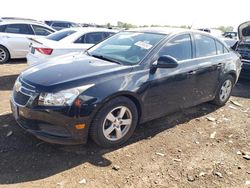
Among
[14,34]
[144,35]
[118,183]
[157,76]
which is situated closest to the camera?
[118,183]

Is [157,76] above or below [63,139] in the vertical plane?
above

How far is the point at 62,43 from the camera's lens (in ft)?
25.0

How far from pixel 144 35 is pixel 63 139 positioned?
7.48 ft

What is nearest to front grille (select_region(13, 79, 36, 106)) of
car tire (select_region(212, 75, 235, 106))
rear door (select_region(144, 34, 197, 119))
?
rear door (select_region(144, 34, 197, 119))

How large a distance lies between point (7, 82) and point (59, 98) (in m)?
4.35

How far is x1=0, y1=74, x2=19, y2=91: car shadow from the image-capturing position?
22.6 feet

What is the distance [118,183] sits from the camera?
3.40 meters

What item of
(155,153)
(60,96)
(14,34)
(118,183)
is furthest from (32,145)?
(14,34)

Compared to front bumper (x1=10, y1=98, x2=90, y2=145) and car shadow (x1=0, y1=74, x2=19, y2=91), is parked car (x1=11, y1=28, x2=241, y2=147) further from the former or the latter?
car shadow (x1=0, y1=74, x2=19, y2=91)

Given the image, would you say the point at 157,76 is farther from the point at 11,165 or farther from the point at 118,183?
the point at 11,165

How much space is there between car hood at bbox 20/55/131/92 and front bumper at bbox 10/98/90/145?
1.00ft

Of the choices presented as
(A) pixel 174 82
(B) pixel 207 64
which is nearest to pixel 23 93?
(A) pixel 174 82

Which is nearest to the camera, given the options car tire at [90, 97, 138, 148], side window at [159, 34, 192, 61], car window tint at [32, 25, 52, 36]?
car tire at [90, 97, 138, 148]

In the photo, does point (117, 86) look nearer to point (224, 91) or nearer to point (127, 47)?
point (127, 47)
